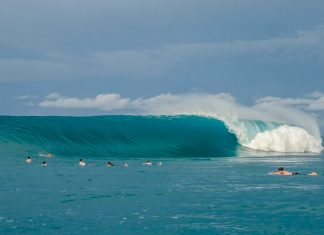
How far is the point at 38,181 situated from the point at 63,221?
27.2ft

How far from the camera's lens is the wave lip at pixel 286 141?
174 feet

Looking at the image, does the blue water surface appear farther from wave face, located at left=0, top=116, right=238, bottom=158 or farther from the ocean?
wave face, located at left=0, top=116, right=238, bottom=158

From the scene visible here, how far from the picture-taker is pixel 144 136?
45250 mm

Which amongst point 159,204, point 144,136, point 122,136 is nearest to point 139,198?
point 159,204

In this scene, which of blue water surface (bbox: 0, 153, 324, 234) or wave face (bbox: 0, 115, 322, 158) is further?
wave face (bbox: 0, 115, 322, 158)

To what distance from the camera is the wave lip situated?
174ft

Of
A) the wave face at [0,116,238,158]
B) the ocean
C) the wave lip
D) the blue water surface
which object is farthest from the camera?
the wave lip

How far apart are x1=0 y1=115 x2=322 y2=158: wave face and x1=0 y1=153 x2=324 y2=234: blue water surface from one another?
55.5 ft

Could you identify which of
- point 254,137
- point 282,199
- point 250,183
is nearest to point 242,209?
point 282,199

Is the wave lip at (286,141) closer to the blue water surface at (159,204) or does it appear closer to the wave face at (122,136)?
the wave face at (122,136)

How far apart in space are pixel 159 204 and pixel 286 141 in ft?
142

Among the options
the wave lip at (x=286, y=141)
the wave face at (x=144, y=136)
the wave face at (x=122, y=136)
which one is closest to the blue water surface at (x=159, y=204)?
the wave face at (x=122, y=136)

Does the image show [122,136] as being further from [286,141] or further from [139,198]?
[139,198]

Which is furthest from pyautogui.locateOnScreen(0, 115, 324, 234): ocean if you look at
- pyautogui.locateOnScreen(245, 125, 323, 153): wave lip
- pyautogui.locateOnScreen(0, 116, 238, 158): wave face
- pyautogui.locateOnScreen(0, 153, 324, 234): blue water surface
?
pyautogui.locateOnScreen(245, 125, 323, 153): wave lip
